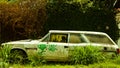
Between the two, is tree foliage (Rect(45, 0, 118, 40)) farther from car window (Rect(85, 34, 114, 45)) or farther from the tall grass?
the tall grass

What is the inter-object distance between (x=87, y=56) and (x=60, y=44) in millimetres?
1302

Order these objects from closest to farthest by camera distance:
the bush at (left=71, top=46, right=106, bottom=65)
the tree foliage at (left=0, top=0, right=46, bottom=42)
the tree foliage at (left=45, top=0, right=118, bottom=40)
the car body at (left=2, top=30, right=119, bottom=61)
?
1. the bush at (left=71, top=46, right=106, bottom=65)
2. the car body at (left=2, top=30, right=119, bottom=61)
3. the tree foliage at (left=0, top=0, right=46, bottom=42)
4. the tree foliage at (left=45, top=0, right=118, bottom=40)

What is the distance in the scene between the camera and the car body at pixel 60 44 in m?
16.1

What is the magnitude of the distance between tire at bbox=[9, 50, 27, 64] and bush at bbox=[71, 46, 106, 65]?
2192 millimetres

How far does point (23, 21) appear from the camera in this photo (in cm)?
2002

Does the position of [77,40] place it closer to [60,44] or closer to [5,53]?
[60,44]

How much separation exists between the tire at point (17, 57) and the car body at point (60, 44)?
0.10 metres

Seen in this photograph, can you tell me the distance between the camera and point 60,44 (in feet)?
53.0

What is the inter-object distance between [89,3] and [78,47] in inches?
187

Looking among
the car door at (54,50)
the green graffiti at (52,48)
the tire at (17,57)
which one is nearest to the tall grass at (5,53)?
the tire at (17,57)

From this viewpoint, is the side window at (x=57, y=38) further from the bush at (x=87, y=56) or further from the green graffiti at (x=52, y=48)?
the bush at (x=87, y=56)

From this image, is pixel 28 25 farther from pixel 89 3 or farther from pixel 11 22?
pixel 89 3

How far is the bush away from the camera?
16.0 meters

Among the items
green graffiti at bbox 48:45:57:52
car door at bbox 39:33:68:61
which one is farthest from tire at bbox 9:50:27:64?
green graffiti at bbox 48:45:57:52
